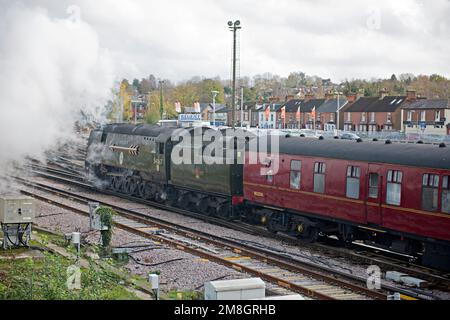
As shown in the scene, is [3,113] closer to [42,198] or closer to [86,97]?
[42,198]

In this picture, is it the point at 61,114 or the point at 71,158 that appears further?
the point at 71,158

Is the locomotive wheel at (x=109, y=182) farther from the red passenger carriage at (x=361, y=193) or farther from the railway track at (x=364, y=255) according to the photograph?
the red passenger carriage at (x=361, y=193)

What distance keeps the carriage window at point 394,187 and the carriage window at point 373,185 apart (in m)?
0.43

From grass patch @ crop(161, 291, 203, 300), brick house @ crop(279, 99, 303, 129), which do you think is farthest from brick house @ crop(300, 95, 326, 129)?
grass patch @ crop(161, 291, 203, 300)

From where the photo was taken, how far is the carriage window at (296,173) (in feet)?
66.2

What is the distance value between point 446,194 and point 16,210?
10.9 m

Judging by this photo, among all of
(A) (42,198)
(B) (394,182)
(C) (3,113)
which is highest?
(C) (3,113)

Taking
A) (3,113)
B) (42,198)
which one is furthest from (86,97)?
(3,113)

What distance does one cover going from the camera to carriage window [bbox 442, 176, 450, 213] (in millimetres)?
15383

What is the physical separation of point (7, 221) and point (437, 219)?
10859mm

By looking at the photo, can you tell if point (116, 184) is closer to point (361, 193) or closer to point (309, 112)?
point (361, 193)

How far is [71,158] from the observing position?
49.6 m

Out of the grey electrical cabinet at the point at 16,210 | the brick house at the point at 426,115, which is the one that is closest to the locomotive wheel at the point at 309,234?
the grey electrical cabinet at the point at 16,210
